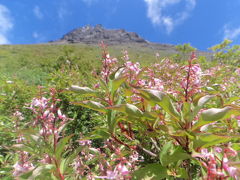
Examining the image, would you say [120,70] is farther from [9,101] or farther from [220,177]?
[9,101]

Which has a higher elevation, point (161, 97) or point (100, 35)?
point (100, 35)

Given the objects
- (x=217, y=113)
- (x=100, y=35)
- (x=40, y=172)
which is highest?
(x=100, y=35)

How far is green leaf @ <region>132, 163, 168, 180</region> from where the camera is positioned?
75 centimetres

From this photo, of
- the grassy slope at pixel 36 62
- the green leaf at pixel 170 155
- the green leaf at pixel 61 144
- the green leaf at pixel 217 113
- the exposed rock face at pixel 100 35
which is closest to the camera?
the green leaf at pixel 217 113

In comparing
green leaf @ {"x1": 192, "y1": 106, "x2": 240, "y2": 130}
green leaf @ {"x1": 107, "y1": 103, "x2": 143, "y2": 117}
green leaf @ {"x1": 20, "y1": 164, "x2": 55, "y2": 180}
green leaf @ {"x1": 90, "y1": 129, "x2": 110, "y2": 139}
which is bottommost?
green leaf @ {"x1": 20, "y1": 164, "x2": 55, "y2": 180}

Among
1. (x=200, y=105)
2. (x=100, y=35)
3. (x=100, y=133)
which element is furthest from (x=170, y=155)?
(x=100, y=35)

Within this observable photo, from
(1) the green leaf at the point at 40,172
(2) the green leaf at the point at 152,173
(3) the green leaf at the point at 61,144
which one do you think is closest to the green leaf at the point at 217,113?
(2) the green leaf at the point at 152,173

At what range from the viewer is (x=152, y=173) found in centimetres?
76

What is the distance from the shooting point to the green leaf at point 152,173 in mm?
753

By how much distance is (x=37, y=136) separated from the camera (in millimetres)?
951

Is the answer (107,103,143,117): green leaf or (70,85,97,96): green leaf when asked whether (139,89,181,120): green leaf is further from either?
(70,85,97,96): green leaf

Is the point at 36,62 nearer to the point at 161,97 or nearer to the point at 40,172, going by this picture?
the point at 40,172

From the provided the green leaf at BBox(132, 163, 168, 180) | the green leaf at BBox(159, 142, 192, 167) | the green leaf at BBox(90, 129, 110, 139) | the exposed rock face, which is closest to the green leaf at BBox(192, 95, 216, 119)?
the green leaf at BBox(159, 142, 192, 167)

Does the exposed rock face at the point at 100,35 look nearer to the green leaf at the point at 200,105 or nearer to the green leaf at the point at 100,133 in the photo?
the green leaf at the point at 100,133
